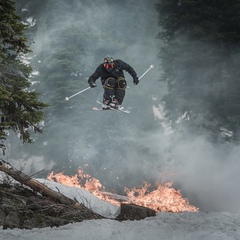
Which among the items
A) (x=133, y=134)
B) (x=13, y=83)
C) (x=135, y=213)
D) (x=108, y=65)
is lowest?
(x=135, y=213)

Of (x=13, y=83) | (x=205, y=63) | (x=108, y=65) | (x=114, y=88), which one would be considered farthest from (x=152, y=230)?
(x=205, y=63)

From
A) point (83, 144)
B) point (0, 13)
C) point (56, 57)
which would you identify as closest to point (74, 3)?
point (56, 57)

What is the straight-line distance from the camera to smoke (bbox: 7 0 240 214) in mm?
19894

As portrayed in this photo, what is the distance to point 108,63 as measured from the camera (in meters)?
10.9

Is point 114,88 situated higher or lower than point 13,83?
higher

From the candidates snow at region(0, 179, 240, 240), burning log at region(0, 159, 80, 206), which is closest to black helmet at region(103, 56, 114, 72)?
burning log at region(0, 159, 80, 206)

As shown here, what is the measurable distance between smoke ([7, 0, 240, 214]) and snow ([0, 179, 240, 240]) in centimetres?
1248

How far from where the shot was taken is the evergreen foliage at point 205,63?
19.2 metres

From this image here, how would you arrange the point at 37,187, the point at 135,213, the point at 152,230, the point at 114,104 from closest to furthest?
the point at 152,230 → the point at 135,213 → the point at 37,187 → the point at 114,104

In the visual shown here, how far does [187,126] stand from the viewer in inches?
848

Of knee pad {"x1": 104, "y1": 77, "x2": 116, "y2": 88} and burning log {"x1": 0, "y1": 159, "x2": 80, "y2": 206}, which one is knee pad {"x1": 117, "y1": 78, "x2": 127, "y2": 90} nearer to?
knee pad {"x1": 104, "y1": 77, "x2": 116, "y2": 88}

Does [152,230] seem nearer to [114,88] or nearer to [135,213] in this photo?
[135,213]

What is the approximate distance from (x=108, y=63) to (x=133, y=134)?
65.9ft

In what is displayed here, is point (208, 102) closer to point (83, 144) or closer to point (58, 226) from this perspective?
point (83, 144)
